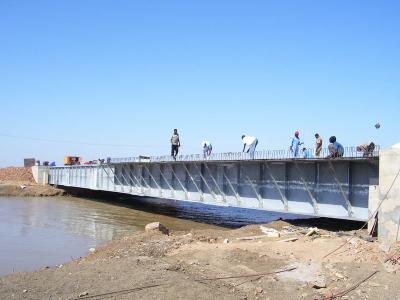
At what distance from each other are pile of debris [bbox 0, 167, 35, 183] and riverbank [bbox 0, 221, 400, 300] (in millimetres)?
52359

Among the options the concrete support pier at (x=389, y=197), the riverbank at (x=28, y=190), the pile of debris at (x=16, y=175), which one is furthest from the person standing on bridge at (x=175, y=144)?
the pile of debris at (x=16, y=175)

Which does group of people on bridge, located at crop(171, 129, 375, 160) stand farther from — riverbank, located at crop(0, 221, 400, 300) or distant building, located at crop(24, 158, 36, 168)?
distant building, located at crop(24, 158, 36, 168)

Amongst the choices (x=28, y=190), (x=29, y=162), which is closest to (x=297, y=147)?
(x=28, y=190)

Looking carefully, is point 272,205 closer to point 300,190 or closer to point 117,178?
point 300,190

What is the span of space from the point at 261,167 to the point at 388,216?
1043 centimetres

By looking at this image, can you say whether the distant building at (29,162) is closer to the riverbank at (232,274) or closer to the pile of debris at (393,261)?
the riverbank at (232,274)

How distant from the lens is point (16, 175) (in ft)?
209

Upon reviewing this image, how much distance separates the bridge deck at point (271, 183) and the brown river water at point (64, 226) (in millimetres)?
2627

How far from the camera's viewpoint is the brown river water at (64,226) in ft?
57.2

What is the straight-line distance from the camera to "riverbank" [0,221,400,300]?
9.05 metres

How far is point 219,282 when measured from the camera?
32.0 ft

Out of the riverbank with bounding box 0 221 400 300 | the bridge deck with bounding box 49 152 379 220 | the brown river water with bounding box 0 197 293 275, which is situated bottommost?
the brown river water with bounding box 0 197 293 275

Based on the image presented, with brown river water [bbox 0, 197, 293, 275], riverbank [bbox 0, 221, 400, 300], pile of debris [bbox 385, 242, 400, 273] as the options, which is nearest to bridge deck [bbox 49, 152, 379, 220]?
brown river water [bbox 0, 197, 293, 275]

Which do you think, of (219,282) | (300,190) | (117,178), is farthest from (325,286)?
(117,178)
